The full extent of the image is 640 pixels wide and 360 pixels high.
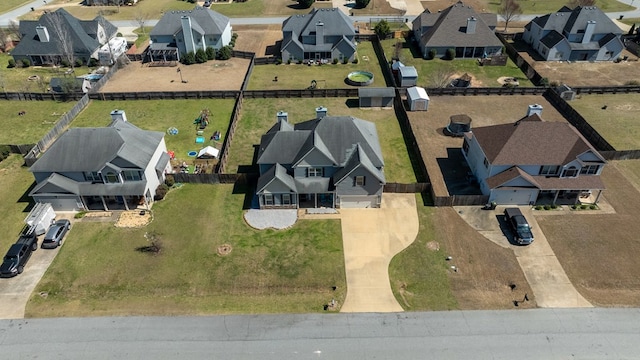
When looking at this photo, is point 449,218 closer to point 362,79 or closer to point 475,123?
point 475,123

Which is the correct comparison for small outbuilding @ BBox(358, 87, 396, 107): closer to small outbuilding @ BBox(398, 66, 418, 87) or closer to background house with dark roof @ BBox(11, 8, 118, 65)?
small outbuilding @ BBox(398, 66, 418, 87)

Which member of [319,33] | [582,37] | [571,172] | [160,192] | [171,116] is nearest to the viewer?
[571,172]

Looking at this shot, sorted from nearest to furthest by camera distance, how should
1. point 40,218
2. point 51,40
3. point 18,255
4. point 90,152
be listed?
1. point 18,255
2. point 40,218
3. point 90,152
4. point 51,40

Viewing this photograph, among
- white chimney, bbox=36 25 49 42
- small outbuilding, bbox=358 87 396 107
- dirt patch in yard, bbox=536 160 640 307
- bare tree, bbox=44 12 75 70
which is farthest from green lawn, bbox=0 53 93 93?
dirt patch in yard, bbox=536 160 640 307

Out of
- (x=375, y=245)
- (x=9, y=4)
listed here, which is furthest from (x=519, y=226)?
(x=9, y=4)

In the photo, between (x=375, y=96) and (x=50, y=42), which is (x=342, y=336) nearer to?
(x=375, y=96)

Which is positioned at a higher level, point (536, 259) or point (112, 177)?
point (112, 177)
